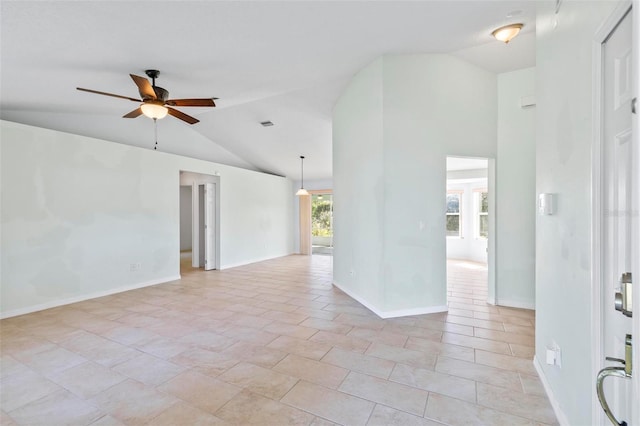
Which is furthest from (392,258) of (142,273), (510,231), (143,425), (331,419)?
(142,273)

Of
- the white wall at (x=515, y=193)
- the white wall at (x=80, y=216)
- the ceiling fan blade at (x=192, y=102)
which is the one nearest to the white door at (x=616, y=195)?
the white wall at (x=515, y=193)

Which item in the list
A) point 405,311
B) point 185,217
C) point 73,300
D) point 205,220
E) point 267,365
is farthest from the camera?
point 185,217

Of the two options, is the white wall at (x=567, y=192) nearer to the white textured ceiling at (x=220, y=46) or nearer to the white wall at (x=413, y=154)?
the white textured ceiling at (x=220, y=46)

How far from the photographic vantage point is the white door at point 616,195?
113 cm

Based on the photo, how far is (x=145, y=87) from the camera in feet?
10.2

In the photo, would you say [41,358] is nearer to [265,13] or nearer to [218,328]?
[218,328]

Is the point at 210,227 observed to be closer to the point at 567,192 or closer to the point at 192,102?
the point at 192,102

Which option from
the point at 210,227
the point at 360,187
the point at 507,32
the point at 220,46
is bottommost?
the point at 210,227

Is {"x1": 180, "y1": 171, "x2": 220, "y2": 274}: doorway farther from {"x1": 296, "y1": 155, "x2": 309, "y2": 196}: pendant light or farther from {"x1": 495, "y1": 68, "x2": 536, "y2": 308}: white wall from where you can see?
{"x1": 495, "y1": 68, "x2": 536, "y2": 308}: white wall

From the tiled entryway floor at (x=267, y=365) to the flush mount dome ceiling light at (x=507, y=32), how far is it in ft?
10.4

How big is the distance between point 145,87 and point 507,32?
3.81 meters

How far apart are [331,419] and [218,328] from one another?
201 cm

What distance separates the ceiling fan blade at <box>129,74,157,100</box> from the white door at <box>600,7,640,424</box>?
3.46 m

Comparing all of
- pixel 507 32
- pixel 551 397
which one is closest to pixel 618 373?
pixel 551 397
